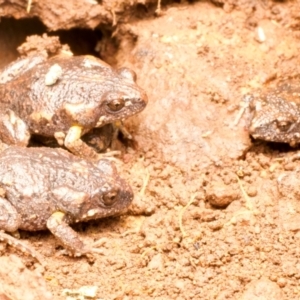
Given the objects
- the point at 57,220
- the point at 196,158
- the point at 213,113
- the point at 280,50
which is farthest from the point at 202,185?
the point at 280,50

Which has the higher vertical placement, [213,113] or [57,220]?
[213,113]

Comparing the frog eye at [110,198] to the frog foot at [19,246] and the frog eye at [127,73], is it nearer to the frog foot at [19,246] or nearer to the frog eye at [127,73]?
the frog foot at [19,246]

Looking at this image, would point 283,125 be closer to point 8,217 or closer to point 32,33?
point 8,217

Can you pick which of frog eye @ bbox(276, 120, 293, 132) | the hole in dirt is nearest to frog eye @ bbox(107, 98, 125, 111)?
the hole in dirt

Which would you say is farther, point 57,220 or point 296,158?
point 296,158

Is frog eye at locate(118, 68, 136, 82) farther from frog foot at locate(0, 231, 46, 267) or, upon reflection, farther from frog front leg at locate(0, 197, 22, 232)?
frog foot at locate(0, 231, 46, 267)

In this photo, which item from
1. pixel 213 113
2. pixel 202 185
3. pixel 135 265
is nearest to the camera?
pixel 135 265

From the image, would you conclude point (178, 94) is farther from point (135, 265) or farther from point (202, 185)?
point (135, 265)
